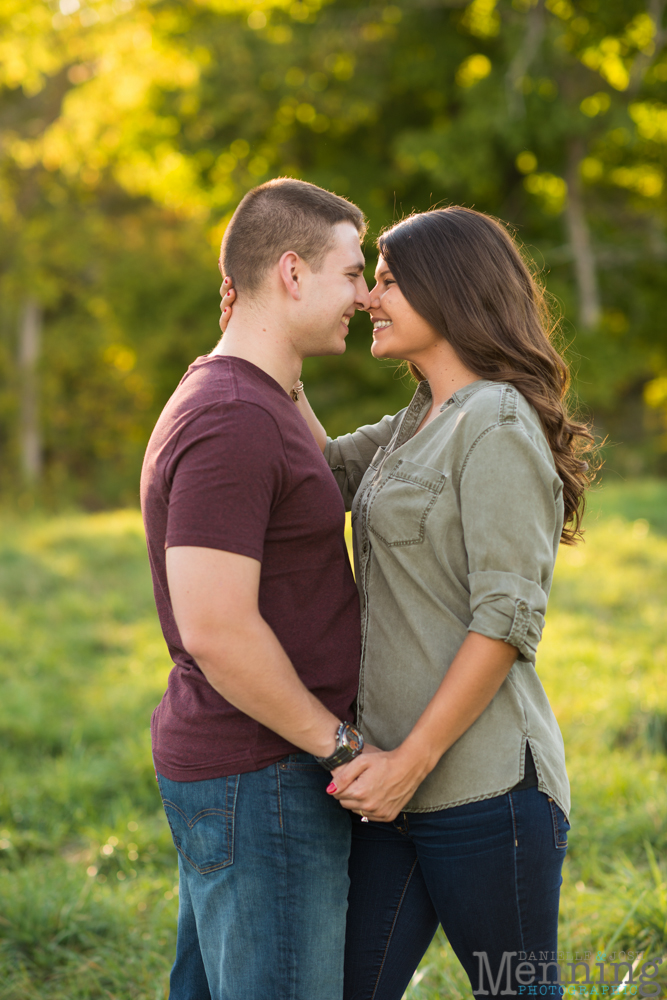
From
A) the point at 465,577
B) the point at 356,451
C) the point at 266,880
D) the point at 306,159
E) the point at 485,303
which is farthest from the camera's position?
the point at 306,159

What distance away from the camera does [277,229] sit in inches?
73.2

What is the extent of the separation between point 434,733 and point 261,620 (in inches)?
16.4

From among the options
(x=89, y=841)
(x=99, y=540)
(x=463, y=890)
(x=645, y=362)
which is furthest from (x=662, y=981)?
(x=645, y=362)

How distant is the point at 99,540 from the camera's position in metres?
10.7

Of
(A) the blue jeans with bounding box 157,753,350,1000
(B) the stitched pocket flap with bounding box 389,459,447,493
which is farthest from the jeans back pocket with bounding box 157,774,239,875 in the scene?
(B) the stitched pocket flap with bounding box 389,459,447,493

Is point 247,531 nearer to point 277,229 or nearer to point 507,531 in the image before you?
point 507,531

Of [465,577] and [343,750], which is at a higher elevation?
[465,577]

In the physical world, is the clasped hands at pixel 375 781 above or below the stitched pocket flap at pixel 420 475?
below

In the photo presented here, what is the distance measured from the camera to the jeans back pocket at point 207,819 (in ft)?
5.56

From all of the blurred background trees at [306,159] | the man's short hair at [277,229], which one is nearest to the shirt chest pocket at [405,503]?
the man's short hair at [277,229]

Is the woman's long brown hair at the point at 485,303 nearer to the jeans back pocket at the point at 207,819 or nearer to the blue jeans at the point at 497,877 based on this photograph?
the blue jeans at the point at 497,877

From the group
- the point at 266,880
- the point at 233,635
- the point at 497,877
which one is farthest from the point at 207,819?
the point at 497,877

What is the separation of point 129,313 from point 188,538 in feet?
66.3

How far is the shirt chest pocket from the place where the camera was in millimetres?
1812
